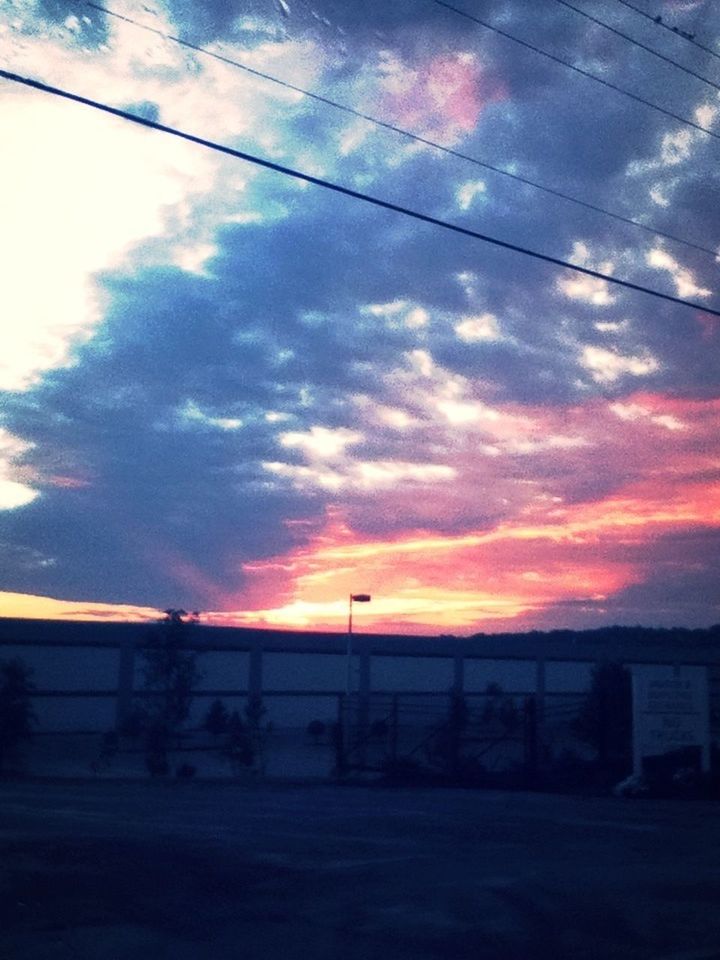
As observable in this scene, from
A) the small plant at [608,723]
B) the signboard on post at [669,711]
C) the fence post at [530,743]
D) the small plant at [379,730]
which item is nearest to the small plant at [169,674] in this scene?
the small plant at [379,730]

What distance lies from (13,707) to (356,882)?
2942 centimetres

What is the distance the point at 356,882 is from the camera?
13586mm

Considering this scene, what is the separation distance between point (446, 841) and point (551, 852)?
6.20 feet

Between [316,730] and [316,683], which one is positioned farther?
[316,683]

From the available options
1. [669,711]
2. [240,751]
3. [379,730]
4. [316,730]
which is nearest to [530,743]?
[669,711]

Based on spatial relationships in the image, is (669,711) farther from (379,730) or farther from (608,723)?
(379,730)

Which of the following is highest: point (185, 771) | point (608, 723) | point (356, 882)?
point (608, 723)

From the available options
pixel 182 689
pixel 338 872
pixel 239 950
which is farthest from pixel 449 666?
pixel 239 950

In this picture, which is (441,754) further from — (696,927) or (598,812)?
(696,927)

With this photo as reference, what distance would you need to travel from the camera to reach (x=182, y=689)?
144 ft

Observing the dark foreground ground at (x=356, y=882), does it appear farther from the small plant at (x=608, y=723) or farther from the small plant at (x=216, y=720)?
the small plant at (x=216, y=720)

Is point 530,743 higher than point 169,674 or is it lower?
lower

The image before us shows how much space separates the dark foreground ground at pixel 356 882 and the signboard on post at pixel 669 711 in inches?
204

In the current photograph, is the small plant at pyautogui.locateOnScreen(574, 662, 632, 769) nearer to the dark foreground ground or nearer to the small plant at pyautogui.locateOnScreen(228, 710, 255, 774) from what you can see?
the dark foreground ground
